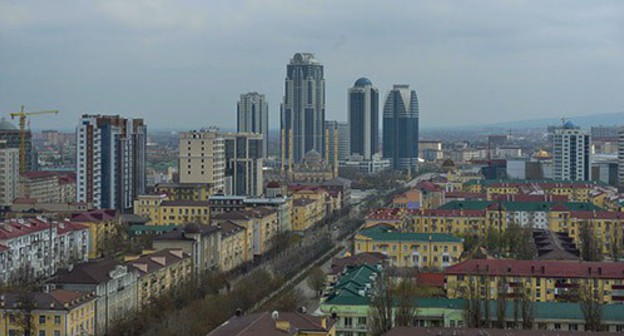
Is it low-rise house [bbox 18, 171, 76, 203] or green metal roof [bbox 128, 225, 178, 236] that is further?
low-rise house [bbox 18, 171, 76, 203]

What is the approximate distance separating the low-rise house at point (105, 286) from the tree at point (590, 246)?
7.24 metres

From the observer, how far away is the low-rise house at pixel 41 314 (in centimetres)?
893

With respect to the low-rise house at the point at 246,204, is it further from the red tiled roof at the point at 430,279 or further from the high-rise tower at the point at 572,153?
the high-rise tower at the point at 572,153

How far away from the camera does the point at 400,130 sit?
49.6m

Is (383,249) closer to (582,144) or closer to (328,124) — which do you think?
(582,144)

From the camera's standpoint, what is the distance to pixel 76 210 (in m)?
18.6

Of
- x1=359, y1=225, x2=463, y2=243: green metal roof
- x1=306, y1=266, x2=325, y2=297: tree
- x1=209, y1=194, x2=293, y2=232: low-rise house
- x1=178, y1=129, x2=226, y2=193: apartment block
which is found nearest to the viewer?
x1=306, y1=266, x2=325, y2=297: tree

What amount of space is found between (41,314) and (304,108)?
135 ft

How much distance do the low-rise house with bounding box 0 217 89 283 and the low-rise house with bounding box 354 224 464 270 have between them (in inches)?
186

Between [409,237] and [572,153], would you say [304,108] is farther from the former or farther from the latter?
[409,237]

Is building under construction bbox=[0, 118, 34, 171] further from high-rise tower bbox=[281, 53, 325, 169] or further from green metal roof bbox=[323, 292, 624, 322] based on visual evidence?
high-rise tower bbox=[281, 53, 325, 169]

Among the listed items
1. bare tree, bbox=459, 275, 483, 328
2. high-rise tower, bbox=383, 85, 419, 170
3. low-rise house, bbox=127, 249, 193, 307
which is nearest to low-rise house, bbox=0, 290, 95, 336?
low-rise house, bbox=127, 249, 193, 307

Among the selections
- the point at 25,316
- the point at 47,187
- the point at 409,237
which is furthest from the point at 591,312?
the point at 47,187

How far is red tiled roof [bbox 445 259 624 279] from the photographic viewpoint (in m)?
11.0
